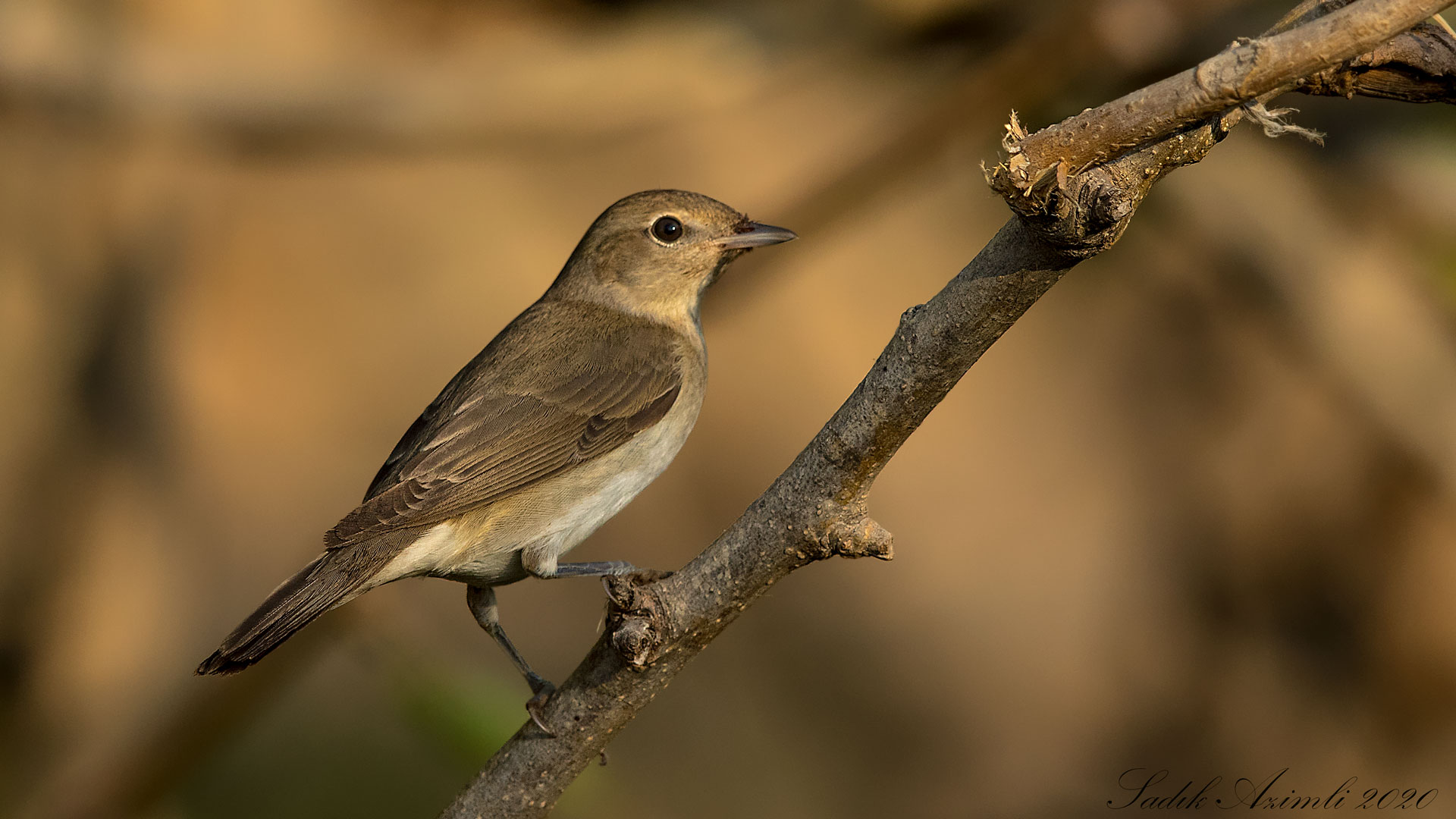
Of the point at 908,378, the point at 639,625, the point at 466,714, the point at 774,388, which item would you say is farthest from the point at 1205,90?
the point at 774,388

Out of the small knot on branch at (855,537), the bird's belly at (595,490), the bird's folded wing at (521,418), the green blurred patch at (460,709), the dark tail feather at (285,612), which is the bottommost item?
the small knot on branch at (855,537)

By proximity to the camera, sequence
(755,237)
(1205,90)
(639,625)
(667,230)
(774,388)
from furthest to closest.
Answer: (774,388) < (667,230) < (755,237) < (639,625) < (1205,90)

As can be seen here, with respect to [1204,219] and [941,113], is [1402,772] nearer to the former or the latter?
[1204,219]

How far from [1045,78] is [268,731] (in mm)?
5595

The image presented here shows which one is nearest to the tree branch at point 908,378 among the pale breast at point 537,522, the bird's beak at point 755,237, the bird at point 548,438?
the bird at point 548,438

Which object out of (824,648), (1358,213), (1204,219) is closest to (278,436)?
(824,648)

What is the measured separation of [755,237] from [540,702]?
1.85m

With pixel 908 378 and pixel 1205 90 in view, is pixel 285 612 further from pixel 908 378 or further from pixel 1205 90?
pixel 1205 90

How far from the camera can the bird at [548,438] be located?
3.42m

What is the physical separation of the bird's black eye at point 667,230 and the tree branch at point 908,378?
6.32 ft

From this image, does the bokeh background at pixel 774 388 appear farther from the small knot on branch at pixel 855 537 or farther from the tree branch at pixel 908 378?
the small knot on branch at pixel 855 537

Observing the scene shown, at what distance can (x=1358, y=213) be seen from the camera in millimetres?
6152

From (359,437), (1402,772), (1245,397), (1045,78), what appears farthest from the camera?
(359,437)

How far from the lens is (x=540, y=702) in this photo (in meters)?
3.43
